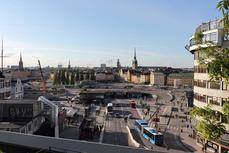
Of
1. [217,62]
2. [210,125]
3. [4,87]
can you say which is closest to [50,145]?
[210,125]

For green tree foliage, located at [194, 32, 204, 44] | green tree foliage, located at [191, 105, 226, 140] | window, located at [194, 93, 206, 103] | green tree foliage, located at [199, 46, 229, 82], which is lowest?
window, located at [194, 93, 206, 103]

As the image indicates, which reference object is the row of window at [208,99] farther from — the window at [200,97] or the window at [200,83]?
the window at [200,83]

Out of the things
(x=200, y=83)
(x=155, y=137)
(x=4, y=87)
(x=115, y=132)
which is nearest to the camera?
(x=200, y=83)

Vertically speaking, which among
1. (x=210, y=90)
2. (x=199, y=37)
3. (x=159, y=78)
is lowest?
(x=159, y=78)

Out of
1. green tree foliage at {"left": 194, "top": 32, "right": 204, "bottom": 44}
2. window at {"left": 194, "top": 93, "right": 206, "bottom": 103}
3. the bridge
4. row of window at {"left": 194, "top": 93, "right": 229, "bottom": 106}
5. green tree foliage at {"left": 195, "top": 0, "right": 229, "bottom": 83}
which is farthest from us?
window at {"left": 194, "top": 93, "right": 206, "bottom": 103}

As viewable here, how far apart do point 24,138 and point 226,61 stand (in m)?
8.86

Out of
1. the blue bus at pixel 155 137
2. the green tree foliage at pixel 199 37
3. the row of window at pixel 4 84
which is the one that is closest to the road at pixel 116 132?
the blue bus at pixel 155 137

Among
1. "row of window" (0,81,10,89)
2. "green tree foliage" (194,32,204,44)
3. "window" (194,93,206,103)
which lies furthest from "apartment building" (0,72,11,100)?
"green tree foliage" (194,32,204,44)

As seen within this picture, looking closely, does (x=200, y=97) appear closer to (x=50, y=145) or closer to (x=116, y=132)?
(x=116, y=132)

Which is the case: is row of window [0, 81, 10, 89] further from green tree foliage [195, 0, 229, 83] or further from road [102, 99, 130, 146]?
green tree foliage [195, 0, 229, 83]

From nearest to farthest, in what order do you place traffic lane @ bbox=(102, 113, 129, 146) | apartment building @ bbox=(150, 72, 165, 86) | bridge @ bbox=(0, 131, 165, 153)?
1. bridge @ bbox=(0, 131, 165, 153)
2. traffic lane @ bbox=(102, 113, 129, 146)
3. apartment building @ bbox=(150, 72, 165, 86)

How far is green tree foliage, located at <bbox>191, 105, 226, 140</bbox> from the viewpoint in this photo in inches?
319

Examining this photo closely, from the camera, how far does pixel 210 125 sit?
8.11m

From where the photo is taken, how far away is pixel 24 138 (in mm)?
13453
